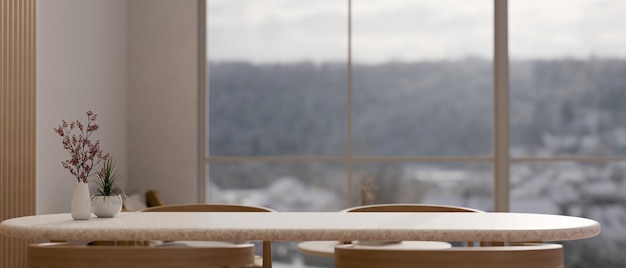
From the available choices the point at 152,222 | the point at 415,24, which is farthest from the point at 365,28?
the point at 152,222

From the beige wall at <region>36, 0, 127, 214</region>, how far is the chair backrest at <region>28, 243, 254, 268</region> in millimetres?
2810

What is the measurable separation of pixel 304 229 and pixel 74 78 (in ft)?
→ 11.4

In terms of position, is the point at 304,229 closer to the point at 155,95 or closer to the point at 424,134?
the point at 424,134

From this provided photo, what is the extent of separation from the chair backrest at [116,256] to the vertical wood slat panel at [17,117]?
95.3 inches

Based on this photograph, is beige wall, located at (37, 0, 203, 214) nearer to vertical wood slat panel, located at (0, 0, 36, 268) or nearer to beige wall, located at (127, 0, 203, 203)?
beige wall, located at (127, 0, 203, 203)

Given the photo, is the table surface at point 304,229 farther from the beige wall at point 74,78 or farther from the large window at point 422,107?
the large window at point 422,107

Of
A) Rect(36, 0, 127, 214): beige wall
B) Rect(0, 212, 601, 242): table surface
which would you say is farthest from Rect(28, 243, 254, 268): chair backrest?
Rect(36, 0, 127, 214): beige wall

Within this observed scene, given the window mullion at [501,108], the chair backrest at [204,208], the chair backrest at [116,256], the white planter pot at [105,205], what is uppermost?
the window mullion at [501,108]

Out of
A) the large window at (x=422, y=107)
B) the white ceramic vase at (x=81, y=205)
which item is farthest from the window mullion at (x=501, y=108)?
the white ceramic vase at (x=81, y=205)

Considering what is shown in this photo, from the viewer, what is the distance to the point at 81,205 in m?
2.81

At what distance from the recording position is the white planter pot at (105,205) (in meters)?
2.89

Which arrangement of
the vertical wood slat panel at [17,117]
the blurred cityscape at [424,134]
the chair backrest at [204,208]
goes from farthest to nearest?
1. the blurred cityscape at [424,134]
2. the vertical wood slat panel at [17,117]
3. the chair backrest at [204,208]

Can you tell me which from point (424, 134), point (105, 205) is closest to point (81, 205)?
point (105, 205)

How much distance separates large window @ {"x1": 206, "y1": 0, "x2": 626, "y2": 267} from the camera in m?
6.14
